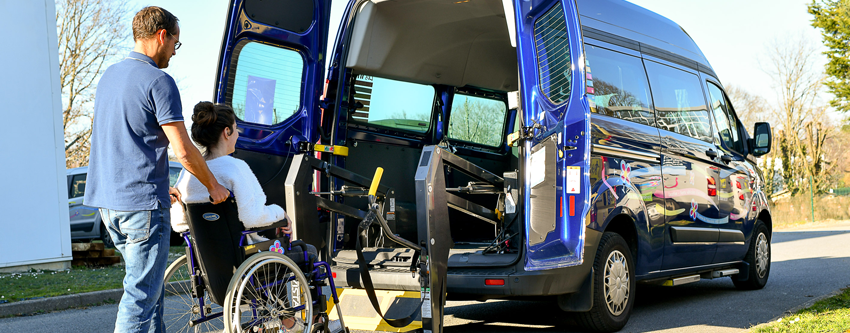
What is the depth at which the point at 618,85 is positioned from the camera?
16.9 feet

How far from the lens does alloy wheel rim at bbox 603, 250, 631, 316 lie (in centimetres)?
491

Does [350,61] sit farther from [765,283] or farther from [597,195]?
[765,283]

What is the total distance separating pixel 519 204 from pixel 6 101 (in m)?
8.53

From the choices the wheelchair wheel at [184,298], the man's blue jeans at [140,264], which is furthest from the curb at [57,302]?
the man's blue jeans at [140,264]

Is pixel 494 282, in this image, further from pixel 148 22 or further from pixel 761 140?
pixel 761 140

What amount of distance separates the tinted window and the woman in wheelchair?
37.4ft

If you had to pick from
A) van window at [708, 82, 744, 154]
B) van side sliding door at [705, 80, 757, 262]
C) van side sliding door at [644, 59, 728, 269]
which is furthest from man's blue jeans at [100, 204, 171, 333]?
van window at [708, 82, 744, 154]

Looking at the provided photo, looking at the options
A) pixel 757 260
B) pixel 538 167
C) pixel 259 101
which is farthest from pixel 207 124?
pixel 757 260

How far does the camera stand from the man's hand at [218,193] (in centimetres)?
334

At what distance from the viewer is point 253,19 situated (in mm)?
4977

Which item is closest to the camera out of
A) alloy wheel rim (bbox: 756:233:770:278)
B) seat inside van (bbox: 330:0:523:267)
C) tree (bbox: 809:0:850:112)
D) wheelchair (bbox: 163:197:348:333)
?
wheelchair (bbox: 163:197:348:333)

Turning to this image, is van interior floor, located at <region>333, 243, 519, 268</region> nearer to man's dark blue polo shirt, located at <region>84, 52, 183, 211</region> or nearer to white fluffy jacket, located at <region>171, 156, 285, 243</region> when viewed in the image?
white fluffy jacket, located at <region>171, 156, 285, 243</region>

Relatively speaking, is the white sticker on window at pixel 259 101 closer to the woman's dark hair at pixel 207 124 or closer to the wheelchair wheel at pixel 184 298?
the woman's dark hair at pixel 207 124

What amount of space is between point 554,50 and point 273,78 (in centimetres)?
203
